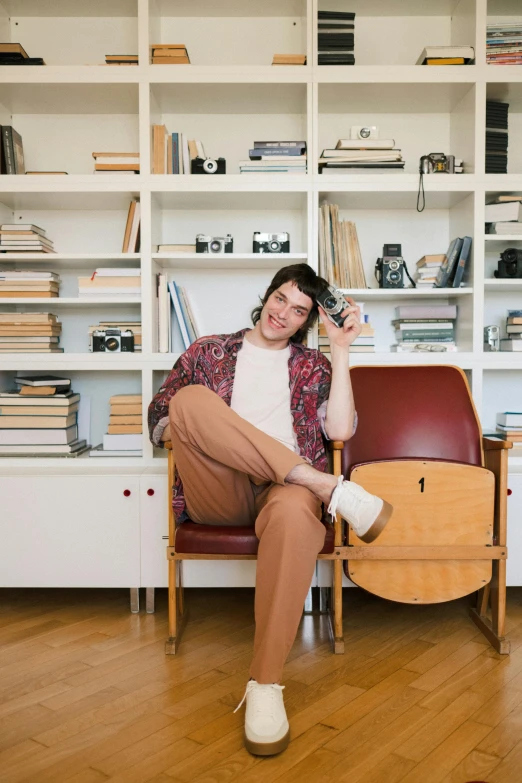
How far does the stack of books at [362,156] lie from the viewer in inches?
106

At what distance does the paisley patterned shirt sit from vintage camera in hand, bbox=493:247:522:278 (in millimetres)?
1047

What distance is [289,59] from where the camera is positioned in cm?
269

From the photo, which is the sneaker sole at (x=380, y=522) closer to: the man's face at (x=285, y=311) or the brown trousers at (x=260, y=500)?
the brown trousers at (x=260, y=500)

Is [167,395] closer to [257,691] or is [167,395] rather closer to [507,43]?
[257,691]

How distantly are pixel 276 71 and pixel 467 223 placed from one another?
1.00 m

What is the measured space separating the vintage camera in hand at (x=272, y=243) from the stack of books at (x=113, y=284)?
0.52 meters

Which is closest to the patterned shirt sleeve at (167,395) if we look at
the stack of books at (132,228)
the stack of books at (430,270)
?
the stack of books at (132,228)

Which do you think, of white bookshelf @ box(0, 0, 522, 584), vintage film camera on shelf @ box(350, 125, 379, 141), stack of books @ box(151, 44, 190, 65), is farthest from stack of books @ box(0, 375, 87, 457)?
vintage film camera on shelf @ box(350, 125, 379, 141)

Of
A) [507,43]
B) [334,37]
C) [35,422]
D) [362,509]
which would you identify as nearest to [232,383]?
[362,509]

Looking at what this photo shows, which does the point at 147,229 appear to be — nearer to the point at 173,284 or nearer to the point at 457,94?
the point at 173,284

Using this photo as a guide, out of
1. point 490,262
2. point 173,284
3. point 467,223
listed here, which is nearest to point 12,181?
point 173,284

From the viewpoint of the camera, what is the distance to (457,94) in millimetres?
2830

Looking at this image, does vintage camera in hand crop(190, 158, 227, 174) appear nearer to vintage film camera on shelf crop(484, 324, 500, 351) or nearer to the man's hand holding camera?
the man's hand holding camera

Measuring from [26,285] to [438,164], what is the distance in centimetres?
177
